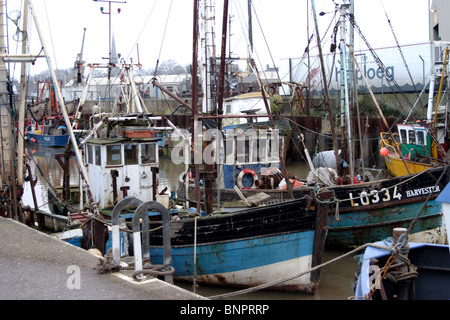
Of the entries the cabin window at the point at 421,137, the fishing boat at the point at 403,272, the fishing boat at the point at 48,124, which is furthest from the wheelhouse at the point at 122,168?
the fishing boat at the point at 48,124

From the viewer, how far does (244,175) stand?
1573 centimetres

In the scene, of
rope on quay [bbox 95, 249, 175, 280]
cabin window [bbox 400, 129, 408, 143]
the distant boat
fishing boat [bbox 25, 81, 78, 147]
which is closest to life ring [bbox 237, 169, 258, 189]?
cabin window [bbox 400, 129, 408, 143]

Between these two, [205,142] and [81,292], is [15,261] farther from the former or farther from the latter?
[205,142]

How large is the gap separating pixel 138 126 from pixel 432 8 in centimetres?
3167

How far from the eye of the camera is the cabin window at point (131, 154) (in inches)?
499

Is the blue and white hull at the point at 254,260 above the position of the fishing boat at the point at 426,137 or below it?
below

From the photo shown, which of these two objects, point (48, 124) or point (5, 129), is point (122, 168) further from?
point (48, 124)

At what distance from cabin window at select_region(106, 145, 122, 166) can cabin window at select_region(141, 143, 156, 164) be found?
53 centimetres

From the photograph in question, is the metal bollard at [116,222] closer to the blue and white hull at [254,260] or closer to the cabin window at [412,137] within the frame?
the blue and white hull at [254,260]

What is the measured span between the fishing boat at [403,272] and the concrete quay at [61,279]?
85.7 inches

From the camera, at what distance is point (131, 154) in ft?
41.8

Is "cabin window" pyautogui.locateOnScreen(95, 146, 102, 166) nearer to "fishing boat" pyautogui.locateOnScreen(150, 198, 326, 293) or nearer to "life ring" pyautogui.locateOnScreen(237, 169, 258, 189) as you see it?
"fishing boat" pyautogui.locateOnScreen(150, 198, 326, 293)

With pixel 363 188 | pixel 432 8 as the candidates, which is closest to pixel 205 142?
pixel 363 188
